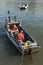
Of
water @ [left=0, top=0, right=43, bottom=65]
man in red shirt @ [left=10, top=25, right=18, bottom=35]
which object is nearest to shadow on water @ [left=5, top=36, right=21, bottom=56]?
water @ [left=0, top=0, right=43, bottom=65]

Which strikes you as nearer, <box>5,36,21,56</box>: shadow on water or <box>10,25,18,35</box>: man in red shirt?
<box>5,36,21,56</box>: shadow on water

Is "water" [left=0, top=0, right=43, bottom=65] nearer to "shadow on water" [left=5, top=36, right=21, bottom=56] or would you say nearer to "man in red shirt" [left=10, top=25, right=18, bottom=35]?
"shadow on water" [left=5, top=36, right=21, bottom=56]

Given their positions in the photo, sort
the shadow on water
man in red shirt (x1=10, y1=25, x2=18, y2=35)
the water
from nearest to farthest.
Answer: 1. the water
2. the shadow on water
3. man in red shirt (x1=10, y1=25, x2=18, y2=35)

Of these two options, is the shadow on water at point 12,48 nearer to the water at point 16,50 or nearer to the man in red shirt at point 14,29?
the water at point 16,50

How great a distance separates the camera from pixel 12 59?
24516 mm

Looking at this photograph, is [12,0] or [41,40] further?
[12,0]

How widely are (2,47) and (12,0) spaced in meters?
39.6

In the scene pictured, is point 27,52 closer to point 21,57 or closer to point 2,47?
point 21,57

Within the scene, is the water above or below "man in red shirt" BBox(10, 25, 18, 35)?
below

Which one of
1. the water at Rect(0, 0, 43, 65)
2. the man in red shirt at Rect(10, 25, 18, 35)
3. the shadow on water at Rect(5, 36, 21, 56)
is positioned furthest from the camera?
the man in red shirt at Rect(10, 25, 18, 35)

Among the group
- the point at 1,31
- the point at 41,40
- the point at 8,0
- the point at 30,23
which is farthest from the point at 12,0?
the point at 41,40

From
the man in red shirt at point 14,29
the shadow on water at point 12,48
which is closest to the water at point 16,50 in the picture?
the shadow on water at point 12,48

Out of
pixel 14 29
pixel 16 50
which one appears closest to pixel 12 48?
pixel 16 50

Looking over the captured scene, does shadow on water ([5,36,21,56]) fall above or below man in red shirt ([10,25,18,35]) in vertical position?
below
